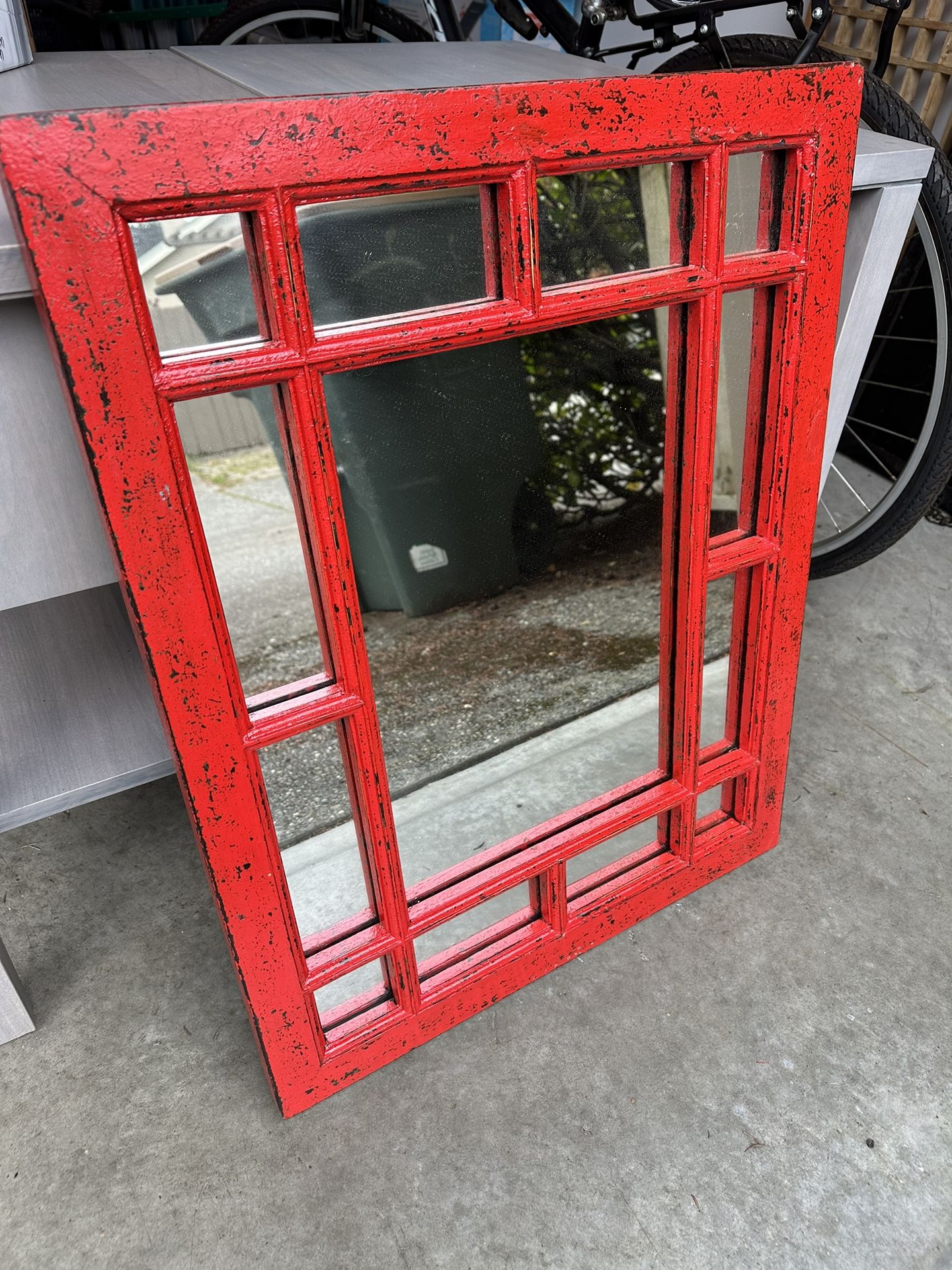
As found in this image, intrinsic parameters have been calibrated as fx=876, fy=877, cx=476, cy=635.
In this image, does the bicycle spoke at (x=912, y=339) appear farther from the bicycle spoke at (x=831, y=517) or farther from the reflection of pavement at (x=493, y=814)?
the reflection of pavement at (x=493, y=814)

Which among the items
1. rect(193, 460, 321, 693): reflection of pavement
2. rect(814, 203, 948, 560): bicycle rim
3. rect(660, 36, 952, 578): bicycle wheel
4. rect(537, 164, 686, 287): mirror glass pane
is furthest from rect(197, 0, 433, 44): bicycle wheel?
rect(193, 460, 321, 693): reflection of pavement

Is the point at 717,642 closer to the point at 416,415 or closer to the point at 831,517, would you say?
the point at 416,415

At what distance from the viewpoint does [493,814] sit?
3.97 feet

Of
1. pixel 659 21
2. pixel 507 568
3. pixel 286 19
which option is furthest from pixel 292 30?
pixel 507 568

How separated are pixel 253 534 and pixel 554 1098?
791 millimetres

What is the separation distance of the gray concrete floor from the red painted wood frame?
0.26 ft

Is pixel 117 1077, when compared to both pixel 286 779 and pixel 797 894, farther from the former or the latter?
pixel 797 894

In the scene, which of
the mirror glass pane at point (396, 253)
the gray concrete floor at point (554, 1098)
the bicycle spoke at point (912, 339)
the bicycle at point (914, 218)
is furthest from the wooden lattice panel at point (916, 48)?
the mirror glass pane at point (396, 253)

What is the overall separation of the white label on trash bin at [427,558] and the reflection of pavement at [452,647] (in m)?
0.07

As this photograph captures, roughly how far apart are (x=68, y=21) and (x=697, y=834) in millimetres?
2843

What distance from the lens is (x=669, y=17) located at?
5.22ft

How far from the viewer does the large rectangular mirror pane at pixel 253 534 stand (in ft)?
2.87

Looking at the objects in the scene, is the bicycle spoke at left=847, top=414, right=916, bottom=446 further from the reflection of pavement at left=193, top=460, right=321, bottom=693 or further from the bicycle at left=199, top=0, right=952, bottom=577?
the reflection of pavement at left=193, top=460, right=321, bottom=693

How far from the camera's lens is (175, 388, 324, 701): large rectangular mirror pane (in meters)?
0.87
